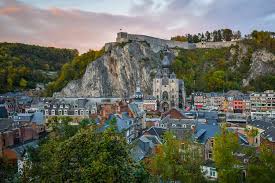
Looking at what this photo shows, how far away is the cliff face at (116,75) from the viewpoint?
88.2 meters

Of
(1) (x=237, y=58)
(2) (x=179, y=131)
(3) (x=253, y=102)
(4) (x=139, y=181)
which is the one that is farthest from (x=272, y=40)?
(4) (x=139, y=181)

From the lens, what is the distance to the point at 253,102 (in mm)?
69625

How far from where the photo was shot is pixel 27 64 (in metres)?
123

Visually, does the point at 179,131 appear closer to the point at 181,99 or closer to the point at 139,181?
the point at 139,181

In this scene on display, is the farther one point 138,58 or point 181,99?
point 138,58

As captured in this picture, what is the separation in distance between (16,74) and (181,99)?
51.9 meters

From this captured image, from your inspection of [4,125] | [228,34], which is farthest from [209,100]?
[228,34]

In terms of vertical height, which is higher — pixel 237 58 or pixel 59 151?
pixel 237 58

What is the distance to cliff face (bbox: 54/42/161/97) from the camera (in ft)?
290

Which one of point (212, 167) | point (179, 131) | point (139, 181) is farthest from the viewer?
point (179, 131)

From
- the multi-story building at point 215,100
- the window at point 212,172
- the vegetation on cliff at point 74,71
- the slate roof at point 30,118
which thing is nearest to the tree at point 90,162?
the window at point 212,172

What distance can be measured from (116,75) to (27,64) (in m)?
46.4

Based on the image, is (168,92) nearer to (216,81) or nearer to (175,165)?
(216,81)

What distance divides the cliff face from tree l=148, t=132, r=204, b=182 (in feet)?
200
